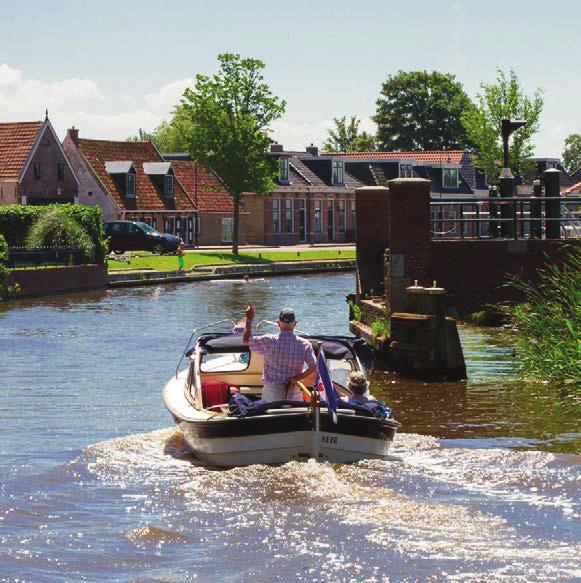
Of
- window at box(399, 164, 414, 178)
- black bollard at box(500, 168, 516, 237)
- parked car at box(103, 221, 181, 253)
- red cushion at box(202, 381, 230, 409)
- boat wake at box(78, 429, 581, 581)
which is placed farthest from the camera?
window at box(399, 164, 414, 178)

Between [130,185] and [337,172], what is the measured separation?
23.2m

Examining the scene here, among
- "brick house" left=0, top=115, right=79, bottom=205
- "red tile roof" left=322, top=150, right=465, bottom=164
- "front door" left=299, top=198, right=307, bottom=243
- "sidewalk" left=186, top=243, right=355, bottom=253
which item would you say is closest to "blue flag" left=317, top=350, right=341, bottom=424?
"brick house" left=0, top=115, right=79, bottom=205

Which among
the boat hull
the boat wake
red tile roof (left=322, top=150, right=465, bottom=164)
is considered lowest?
the boat wake

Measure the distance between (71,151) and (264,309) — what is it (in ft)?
136

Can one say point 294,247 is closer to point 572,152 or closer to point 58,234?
point 58,234

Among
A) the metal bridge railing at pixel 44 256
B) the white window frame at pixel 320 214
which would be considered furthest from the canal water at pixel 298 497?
the white window frame at pixel 320 214

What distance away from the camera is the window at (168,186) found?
8469 centimetres

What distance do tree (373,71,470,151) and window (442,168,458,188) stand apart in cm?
2488

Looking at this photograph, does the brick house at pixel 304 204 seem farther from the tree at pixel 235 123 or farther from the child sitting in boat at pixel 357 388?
the child sitting in boat at pixel 357 388

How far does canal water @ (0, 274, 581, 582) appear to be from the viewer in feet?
39.2

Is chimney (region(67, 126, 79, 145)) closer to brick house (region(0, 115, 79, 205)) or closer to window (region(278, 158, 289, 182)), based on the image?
brick house (region(0, 115, 79, 205))

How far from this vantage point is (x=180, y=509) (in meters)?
14.1

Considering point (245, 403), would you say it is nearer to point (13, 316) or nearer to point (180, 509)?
point (180, 509)

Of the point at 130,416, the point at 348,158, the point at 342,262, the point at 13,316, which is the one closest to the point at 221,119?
the point at 342,262
